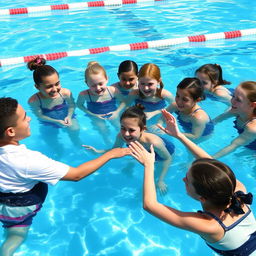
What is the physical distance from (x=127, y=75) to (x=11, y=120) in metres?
2.95

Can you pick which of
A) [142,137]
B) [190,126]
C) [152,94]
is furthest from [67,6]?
[142,137]

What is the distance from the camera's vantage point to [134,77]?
5.61 meters

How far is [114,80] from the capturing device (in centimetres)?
780

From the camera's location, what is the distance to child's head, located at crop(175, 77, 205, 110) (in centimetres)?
455

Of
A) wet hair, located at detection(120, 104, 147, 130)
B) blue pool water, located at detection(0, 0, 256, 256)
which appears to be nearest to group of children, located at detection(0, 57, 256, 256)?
wet hair, located at detection(120, 104, 147, 130)

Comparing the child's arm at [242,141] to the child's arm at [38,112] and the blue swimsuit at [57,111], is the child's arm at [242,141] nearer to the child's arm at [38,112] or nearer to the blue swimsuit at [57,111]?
the child's arm at [38,112]

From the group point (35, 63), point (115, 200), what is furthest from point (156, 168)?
point (35, 63)

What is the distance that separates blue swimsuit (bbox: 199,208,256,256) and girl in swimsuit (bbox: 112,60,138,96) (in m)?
3.41

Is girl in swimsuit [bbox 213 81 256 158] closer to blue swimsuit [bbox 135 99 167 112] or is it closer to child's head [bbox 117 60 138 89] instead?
blue swimsuit [bbox 135 99 167 112]

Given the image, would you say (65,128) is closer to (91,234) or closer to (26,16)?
(91,234)

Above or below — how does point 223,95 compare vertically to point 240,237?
below

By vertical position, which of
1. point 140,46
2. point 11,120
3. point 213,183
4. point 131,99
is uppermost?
point 11,120

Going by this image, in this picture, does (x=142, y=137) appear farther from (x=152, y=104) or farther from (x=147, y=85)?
(x=152, y=104)

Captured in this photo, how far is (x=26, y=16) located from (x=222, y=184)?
11.5 m
